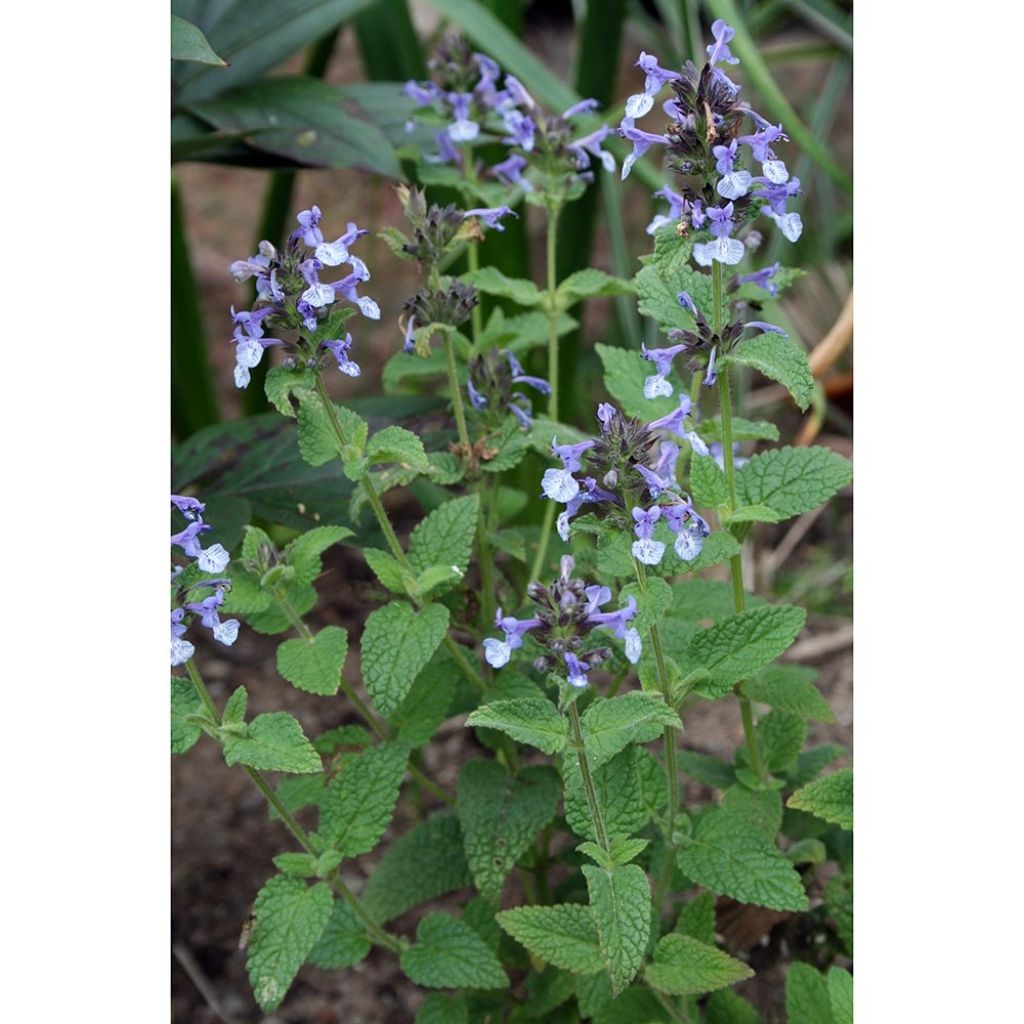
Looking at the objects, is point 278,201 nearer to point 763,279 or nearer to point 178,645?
point 763,279

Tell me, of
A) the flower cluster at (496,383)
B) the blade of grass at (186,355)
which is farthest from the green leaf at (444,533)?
the blade of grass at (186,355)

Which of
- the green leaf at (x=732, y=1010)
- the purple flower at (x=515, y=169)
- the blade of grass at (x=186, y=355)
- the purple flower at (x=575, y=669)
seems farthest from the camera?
the blade of grass at (x=186, y=355)

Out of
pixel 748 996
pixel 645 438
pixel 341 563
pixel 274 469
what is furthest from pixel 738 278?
pixel 341 563

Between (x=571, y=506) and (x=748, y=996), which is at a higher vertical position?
(x=571, y=506)

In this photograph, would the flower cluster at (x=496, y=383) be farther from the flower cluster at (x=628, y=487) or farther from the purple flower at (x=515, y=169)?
the flower cluster at (x=628, y=487)

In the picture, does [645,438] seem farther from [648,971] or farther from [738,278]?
[648,971]

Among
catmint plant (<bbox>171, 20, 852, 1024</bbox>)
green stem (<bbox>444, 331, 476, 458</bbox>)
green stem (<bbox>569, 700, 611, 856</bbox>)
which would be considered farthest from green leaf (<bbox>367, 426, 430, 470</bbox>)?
green stem (<bbox>569, 700, 611, 856</bbox>)
